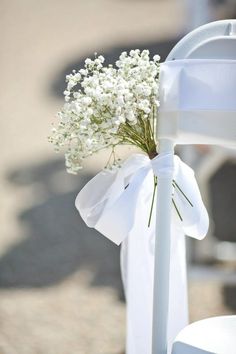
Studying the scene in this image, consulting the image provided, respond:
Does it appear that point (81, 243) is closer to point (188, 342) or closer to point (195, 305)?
point (195, 305)

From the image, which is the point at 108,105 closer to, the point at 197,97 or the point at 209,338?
the point at 197,97

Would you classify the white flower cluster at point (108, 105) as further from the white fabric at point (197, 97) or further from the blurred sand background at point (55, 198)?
the blurred sand background at point (55, 198)

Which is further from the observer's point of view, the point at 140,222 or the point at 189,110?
the point at 140,222

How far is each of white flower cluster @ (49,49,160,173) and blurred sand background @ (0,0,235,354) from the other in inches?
48.7

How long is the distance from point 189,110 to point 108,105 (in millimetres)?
189

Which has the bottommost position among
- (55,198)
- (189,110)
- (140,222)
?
(55,198)

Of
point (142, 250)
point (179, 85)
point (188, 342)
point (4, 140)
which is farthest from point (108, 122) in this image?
point (4, 140)

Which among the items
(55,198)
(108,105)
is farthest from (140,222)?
(55,198)

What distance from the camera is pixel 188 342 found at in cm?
139

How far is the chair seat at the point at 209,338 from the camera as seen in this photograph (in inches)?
54.0

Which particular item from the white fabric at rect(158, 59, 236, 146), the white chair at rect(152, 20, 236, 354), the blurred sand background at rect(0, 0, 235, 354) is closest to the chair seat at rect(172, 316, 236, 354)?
the white chair at rect(152, 20, 236, 354)

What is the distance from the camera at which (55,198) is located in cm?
312

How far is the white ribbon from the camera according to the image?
151 centimetres

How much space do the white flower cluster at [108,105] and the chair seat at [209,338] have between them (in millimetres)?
483
